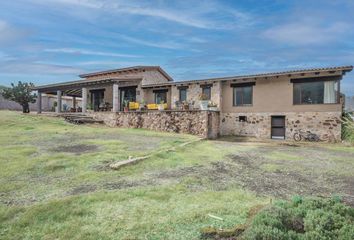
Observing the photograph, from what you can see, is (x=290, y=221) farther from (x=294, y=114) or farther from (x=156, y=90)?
(x=156, y=90)

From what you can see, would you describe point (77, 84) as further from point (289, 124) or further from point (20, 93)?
point (289, 124)

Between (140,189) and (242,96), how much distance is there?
17448mm

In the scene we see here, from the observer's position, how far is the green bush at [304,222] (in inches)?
152

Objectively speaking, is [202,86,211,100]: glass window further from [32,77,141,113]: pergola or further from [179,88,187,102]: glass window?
[32,77,141,113]: pergola

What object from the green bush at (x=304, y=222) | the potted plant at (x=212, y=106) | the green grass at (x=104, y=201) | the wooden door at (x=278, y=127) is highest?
the potted plant at (x=212, y=106)

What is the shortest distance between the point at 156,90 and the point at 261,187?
20.4 meters

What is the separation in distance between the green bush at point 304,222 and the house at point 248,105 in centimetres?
1560

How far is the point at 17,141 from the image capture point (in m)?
13.5

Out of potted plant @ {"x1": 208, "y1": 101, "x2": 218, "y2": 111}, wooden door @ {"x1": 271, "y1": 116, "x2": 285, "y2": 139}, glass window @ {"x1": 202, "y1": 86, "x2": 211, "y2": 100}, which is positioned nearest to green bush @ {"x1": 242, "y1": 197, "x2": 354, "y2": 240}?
wooden door @ {"x1": 271, "y1": 116, "x2": 285, "y2": 139}

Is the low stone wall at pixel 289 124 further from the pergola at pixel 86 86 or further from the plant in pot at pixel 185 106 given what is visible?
the pergola at pixel 86 86

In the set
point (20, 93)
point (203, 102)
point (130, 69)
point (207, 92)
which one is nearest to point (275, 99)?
point (203, 102)

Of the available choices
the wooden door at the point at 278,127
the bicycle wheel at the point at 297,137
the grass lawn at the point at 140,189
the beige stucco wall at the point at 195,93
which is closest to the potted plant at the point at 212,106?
the beige stucco wall at the point at 195,93

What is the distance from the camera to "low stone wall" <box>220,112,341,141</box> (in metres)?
19.0

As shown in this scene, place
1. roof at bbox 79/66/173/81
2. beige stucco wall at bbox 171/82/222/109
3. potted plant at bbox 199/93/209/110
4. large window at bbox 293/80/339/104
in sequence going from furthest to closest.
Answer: roof at bbox 79/66/173/81 → beige stucco wall at bbox 171/82/222/109 → potted plant at bbox 199/93/209/110 → large window at bbox 293/80/339/104
